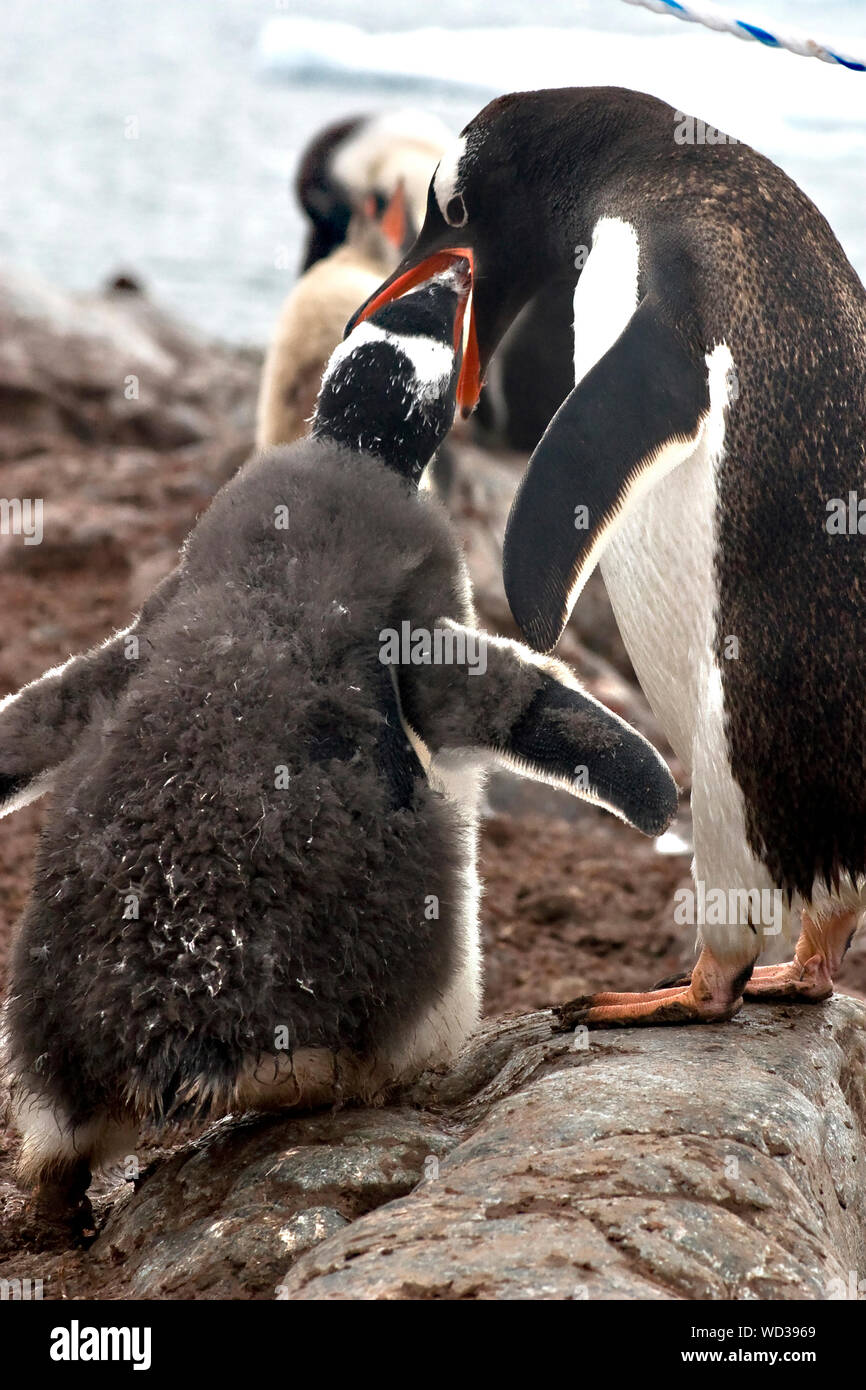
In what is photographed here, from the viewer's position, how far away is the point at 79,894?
1663 mm

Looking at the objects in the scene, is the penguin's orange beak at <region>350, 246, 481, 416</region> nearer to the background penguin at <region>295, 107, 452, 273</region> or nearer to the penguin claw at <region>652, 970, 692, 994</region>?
the penguin claw at <region>652, 970, 692, 994</region>

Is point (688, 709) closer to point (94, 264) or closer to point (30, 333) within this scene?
point (30, 333)

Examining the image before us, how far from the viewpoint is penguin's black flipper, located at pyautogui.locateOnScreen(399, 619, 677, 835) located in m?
1.67

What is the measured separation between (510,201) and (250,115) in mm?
29665

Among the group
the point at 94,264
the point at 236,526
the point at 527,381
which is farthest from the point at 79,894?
the point at 94,264

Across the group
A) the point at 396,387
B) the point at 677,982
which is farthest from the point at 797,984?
the point at 396,387

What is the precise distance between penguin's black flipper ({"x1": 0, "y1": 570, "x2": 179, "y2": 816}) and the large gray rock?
0.49m

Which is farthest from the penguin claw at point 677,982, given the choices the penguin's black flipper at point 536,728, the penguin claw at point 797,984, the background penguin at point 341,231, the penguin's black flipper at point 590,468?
the background penguin at point 341,231

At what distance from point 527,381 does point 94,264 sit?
1057cm

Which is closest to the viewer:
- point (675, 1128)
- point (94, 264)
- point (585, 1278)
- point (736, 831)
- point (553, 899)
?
point (585, 1278)

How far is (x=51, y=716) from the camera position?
1814mm

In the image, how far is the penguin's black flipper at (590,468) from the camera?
178 cm

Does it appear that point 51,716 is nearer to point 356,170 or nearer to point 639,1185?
point 639,1185

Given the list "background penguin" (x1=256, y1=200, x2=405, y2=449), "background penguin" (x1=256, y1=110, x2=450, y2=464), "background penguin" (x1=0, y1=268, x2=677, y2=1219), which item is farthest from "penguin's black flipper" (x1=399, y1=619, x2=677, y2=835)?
"background penguin" (x1=256, y1=110, x2=450, y2=464)
